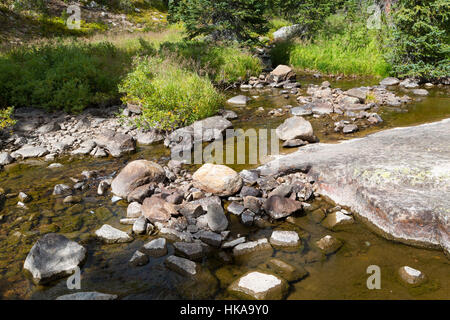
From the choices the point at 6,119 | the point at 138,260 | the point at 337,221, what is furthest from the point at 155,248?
the point at 6,119

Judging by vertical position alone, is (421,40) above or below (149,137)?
above

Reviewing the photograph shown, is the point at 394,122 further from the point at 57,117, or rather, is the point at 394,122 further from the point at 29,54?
the point at 29,54

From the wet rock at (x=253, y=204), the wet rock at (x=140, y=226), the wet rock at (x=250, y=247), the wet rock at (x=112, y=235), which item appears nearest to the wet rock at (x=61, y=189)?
the wet rock at (x=112, y=235)

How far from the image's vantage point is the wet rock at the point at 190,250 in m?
4.22

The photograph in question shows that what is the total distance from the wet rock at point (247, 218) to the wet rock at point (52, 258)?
7.54 ft

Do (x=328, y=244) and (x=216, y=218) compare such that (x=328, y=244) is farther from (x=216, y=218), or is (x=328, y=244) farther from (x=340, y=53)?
(x=340, y=53)

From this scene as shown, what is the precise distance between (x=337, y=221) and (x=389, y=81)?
435 inches

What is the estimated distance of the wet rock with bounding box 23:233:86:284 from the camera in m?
3.85

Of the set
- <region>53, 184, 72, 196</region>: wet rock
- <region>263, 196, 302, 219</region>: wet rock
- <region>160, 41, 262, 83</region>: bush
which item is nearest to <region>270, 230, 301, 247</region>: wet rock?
<region>263, 196, 302, 219</region>: wet rock

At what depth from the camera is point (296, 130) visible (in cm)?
791

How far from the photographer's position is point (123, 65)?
41.8 ft

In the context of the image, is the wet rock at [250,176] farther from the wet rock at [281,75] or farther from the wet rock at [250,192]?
the wet rock at [281,75]
